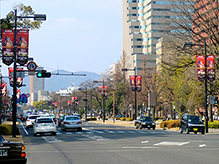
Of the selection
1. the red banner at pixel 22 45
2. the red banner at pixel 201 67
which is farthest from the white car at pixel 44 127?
the red banner at pixel 201 67

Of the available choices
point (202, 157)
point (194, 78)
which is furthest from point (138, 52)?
point (202, 157)

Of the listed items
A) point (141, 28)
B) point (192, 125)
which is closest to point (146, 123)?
point (192, 125)

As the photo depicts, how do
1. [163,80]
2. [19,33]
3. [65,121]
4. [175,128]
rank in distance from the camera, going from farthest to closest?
1. [163,80]
2. [175,128]
3. [65,121]
4. [19,33]

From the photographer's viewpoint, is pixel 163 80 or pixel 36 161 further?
pixel 163 80

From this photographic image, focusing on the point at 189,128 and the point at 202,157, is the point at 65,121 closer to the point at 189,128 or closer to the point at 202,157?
the point at 189,128

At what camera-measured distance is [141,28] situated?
16725 cm

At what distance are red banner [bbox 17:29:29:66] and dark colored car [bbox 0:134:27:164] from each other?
63.9 feet

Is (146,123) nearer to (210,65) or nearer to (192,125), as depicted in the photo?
(192,125)

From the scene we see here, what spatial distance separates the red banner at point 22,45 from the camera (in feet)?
94.6

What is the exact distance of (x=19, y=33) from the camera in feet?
94.6

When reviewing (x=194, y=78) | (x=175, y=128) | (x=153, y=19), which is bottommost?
(x=175, y=128)

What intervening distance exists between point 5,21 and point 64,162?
23.4 meters

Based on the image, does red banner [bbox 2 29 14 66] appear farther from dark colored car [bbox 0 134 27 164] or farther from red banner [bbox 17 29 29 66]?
dark colored car [bbox 0 134 27 164]

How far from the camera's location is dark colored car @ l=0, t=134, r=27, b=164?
396 inches
